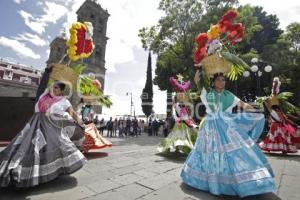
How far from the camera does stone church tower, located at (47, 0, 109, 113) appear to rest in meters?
38.9

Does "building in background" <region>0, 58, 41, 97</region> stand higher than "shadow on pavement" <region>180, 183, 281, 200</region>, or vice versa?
"building in background" <region>0, 58, 41, 97</region>

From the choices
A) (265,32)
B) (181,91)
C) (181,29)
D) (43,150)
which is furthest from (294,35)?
(43,150)

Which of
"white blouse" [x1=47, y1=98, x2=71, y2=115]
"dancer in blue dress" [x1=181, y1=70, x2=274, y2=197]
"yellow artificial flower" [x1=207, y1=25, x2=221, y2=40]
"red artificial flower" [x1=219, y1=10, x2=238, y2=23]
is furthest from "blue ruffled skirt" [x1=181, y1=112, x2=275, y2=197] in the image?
Answer: "white blouse" [x1=47, y1=98, x2=71, y2=115]

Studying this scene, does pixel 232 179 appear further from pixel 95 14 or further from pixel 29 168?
pixel 95 14

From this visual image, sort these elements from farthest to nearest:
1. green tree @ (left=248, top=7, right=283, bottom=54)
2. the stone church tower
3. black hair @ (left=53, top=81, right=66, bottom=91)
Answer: the stone church tower
green tree @ (left=248, top=7, right=283, bottom=54)
black hair @ (left=53, top=81, right=66, bottom=91)

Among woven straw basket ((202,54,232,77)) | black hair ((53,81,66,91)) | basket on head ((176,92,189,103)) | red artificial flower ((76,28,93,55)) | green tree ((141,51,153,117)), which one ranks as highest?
green tree ((141,51,153,117))

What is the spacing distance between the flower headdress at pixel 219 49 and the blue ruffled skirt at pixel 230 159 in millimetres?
739

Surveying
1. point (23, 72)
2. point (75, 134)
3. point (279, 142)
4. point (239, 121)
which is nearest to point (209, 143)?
point (239, 121)

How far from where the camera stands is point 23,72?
44844 mm

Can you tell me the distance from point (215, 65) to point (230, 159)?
1.45 metres

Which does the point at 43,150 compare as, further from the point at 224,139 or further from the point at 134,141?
the point at 134,141

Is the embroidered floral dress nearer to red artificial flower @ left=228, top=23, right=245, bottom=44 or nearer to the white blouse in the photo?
red artificial flower @ left=228, top=23, right=245, bottom=44

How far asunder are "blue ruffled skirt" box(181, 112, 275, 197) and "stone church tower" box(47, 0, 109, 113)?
1413 inches

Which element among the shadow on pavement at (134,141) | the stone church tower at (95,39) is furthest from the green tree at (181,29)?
the stone church tower at (95,39)
